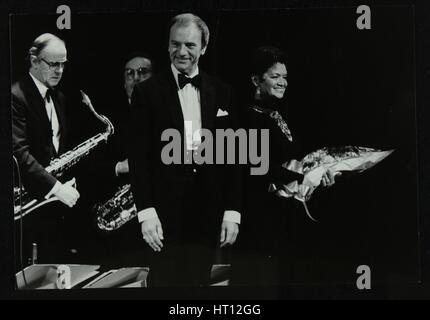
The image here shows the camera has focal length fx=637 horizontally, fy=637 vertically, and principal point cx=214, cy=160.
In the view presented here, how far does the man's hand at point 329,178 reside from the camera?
3.54 m

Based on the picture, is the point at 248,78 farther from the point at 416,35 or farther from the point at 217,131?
the point at 416,35

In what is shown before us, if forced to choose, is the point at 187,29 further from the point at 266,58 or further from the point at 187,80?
the point at 266,58

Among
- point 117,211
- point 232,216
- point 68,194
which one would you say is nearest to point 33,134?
point 68,194

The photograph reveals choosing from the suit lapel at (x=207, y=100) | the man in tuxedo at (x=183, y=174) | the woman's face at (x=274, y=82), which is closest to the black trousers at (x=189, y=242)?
the man in tuxedo at (x=183, y=174)

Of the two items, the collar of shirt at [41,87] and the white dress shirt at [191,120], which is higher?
the collar of shirt at [41,87]

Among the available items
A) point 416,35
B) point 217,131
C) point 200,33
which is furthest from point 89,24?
point 416,35

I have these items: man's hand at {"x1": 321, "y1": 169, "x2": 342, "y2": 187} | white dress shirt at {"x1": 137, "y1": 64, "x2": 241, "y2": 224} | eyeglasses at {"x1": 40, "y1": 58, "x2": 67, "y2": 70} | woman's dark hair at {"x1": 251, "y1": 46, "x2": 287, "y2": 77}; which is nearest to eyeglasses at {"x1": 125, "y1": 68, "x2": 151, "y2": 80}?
white dress shirt at {"x1": 137, "y1": 64, "x2": 241, "y2": 224}

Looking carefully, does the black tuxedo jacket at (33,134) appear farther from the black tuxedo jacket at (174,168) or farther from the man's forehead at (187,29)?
the man's forehead at (187,29)

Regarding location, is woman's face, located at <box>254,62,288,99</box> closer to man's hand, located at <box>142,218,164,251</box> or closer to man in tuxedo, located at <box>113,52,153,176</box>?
man in tuxedo, located at <box>113,52,153,176</box>

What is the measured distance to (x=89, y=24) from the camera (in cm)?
354

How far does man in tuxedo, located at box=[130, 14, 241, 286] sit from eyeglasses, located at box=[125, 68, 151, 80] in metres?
0.05

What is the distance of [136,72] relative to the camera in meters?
3.52

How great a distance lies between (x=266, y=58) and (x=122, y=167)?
Result: 1002mm

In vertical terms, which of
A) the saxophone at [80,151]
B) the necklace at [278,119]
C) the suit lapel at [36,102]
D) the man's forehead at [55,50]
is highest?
the man's forehead at [55,50]
